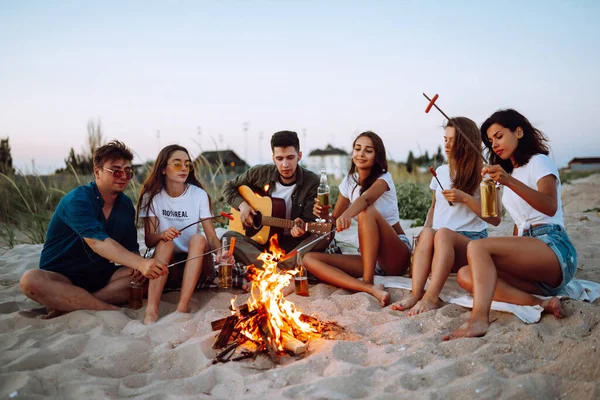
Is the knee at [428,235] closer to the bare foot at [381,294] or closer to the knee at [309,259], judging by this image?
the bare foot at [381,294]

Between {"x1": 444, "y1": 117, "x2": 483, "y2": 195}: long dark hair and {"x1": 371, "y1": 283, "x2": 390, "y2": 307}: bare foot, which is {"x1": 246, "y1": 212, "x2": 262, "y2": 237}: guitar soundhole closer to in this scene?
{"x1": 371, "y1": 283, "x2": 390, "y2": 307}: bare foot

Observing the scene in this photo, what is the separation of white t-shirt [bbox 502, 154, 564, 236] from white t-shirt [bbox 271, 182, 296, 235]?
7.53ft

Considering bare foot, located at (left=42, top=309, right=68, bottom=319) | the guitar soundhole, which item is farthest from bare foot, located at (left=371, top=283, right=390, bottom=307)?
bare foot, located at (left=42, top=309, right=68, bottom=319)

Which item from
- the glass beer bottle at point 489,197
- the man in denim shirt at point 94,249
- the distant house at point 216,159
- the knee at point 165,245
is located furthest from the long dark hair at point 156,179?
the distant house at point 216,159

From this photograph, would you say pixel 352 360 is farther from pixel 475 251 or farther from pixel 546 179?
pixel 546 179

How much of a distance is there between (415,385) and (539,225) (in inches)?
71.3

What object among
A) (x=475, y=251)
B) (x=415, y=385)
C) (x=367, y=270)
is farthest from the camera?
(x=367, y=270)

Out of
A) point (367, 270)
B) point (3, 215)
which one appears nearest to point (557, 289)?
point (367, 270)

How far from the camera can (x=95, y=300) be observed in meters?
3.85

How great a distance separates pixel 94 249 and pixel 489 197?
10.1 ft

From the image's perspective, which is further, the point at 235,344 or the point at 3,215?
the point at 3,215

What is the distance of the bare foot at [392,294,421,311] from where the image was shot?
3.70m

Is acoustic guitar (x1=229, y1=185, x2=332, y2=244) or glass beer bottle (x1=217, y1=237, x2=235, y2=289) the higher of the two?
acoustic guitar (x1=229, y1=185, x2=332, y2=244)

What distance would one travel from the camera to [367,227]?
4219 millimetres
